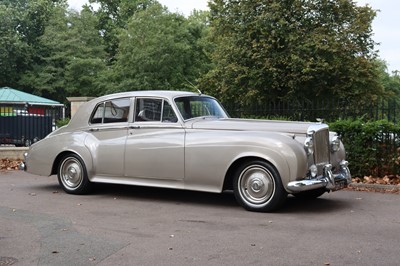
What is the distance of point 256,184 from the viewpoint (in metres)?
7.09

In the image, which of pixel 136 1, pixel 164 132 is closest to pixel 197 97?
pixel 164 132

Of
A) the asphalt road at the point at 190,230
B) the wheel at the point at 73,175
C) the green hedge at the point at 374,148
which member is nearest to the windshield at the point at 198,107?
the asphalt road at the point at 190,230

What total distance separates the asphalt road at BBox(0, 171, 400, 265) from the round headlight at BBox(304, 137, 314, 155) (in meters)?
0.91

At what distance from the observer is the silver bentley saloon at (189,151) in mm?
6996

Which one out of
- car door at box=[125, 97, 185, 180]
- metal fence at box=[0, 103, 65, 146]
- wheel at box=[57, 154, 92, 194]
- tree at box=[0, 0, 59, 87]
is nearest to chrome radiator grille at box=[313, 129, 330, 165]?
car door at box=[125, 97, 185, 180]

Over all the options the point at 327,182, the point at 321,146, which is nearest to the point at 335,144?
the point at 321,146

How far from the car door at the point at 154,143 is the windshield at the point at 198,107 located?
209mm

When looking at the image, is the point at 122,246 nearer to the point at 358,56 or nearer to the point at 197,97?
the point at 197,97

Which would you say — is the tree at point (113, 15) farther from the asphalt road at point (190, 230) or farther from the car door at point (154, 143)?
the asphalt road at point (190, 230)

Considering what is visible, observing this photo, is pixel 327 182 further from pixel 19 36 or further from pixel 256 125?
pixel 19 36

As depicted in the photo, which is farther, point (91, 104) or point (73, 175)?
point (91, 104)

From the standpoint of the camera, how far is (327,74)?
2141 cm

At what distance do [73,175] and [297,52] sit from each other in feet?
45.9

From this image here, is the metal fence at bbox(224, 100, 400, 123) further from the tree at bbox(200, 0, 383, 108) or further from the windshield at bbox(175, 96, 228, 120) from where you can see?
the tree at bbox(200, 0, 383, 108)
